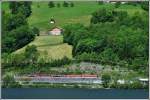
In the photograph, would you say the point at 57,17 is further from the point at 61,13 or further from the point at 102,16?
the point at 102,16

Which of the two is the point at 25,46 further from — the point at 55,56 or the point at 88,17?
the point at 88,17

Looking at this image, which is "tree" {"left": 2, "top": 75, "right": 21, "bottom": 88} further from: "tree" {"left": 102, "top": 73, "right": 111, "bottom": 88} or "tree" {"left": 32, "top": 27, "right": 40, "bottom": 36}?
"tree" {"left": 102, "top": 73, "right": 111, "bottom": 88}

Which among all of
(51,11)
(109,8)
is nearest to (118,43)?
(109,8)

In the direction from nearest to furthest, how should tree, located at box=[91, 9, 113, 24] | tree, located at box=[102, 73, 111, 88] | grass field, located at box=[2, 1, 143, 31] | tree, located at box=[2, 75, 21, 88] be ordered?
1. tree, located at box=[2, 75, 21, 88]
2. tree, located at box=[102, 73, 111, 88]
3. grass field, located at box=[2, 1, 143, 31]
4. tree, located at box=[91, 9, 113, 24]

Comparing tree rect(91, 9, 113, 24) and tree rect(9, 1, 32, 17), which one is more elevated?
tree rect(9, 1, 32, 17)

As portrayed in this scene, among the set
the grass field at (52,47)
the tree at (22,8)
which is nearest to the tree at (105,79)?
the grass field at (52,47)

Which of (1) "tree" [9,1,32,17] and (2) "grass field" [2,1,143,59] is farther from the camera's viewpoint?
(1) "tree" [9,1,32,17]

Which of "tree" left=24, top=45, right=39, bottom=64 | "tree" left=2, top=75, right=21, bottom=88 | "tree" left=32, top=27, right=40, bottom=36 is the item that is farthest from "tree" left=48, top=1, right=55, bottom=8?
"tree" left=2, top=75, right=21, bottom=88

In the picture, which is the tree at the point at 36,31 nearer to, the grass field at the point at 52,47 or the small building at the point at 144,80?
the grass field at the point at 52,47

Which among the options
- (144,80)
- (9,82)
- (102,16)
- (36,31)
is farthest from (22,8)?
(144,80)
